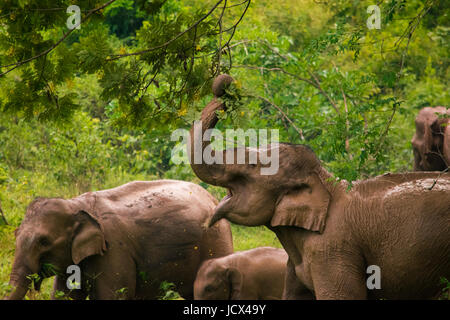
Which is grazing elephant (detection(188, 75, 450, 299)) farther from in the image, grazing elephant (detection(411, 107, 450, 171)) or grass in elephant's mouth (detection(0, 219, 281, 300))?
grazing elephant (detection(411, 107, 450, 171))

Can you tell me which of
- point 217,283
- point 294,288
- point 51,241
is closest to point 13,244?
point 51,241

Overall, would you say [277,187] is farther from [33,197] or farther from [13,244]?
[33,197]

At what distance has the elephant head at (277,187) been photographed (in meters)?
5.16

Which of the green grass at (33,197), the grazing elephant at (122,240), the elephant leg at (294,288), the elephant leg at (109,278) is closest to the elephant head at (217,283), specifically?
the grazing elephant at (122,240)

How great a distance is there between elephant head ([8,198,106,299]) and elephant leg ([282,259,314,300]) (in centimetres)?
177

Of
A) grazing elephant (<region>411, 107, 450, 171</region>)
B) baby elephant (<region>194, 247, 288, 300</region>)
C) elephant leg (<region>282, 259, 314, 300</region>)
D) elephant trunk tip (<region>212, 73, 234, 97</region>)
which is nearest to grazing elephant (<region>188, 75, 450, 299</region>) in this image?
elephant trunk tip (<region>212, 73, 234, 97</region>)

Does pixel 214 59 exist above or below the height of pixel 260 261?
above

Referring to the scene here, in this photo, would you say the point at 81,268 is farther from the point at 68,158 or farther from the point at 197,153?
the point at 68,158

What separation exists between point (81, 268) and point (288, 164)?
2.34 meters

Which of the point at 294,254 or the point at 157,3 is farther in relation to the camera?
the point at 294,254

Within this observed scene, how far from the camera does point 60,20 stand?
4.59m

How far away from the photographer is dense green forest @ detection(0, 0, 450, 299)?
478 cm

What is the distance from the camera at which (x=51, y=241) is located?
6422 mm

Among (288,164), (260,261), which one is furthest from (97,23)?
(260,261)
